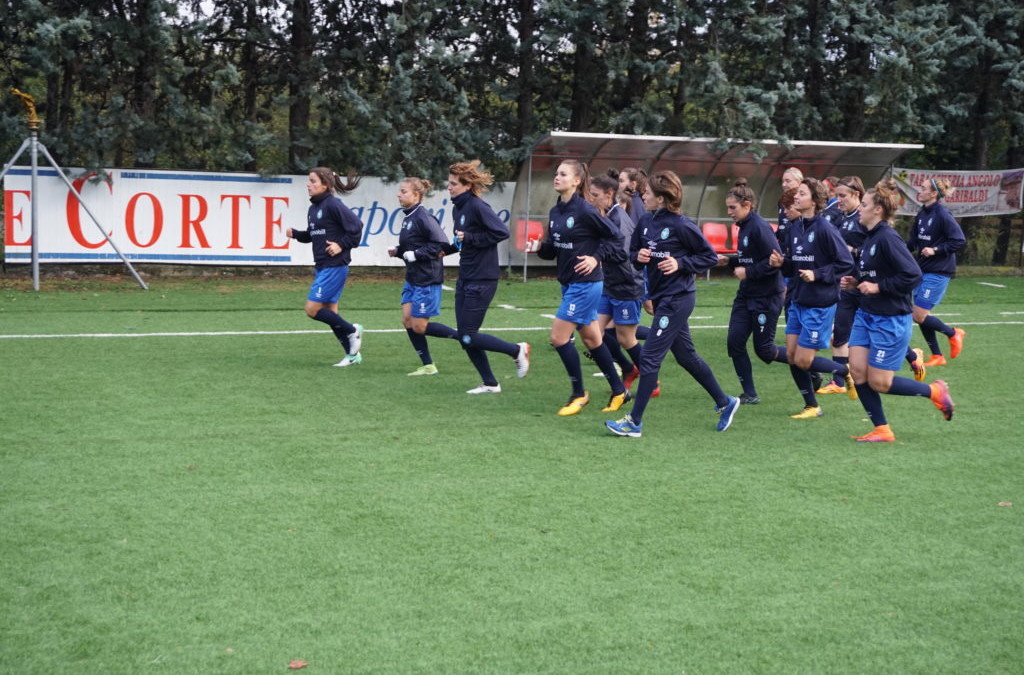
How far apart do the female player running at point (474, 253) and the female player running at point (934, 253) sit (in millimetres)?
4828

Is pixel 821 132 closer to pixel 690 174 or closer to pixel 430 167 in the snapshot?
pixel 690 174

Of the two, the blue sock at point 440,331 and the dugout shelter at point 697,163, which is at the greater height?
the dugout shelter at point 697,163

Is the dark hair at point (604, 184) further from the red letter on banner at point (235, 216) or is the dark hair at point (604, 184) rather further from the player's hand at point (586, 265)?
the red letter on banner at point (235, 216)

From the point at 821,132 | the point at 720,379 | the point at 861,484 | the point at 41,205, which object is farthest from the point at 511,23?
the point at 861,484

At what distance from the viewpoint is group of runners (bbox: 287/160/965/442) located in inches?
304

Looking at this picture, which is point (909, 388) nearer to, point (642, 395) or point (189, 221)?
point (642, 395)

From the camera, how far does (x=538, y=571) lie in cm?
499

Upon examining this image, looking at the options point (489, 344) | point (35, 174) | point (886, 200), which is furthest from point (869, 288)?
point (35, 174)

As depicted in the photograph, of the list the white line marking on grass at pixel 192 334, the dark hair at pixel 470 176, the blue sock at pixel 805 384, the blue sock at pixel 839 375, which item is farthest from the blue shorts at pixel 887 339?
the white line marking on grass at pixel 192 334

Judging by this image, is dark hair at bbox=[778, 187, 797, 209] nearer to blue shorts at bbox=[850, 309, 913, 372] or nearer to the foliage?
blue shorts at bbox=[850, 309, 913, 372]

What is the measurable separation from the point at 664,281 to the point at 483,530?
3.14 metres

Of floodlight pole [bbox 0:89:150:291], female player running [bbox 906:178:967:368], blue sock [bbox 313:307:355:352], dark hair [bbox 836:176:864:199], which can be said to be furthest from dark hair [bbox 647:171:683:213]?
floodlight pole [bbox 0:89:150:291]

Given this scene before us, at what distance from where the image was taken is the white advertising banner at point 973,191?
2372 centimetres

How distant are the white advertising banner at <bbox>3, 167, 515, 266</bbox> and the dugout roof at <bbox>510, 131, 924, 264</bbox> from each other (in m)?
2.82
